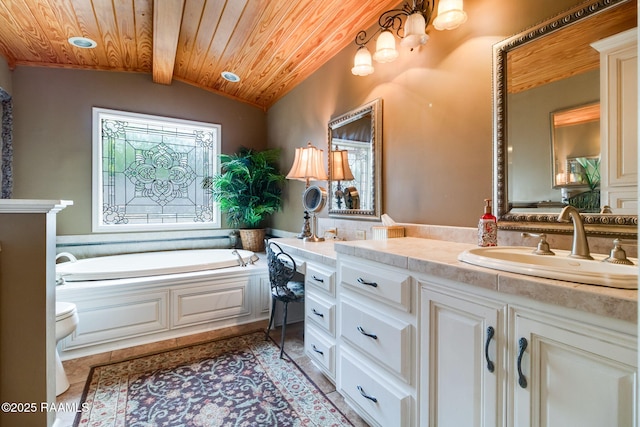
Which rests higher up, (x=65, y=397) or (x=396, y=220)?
(x=396, y=220)

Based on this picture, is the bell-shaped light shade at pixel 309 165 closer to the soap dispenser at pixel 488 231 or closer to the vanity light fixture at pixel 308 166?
the vanity light fixture at pixel 308 166

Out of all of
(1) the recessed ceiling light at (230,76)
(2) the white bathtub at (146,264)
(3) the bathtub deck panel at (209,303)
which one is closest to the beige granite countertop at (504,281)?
(3) the bathtub deck panel at (209,303)

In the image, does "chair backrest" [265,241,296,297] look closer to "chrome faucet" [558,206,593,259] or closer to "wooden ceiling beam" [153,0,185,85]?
"chrome faucet" [558,206,593,259]

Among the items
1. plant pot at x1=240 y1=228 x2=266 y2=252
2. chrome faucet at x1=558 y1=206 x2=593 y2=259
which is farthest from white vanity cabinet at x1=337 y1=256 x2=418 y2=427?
plant pot at x1=240 y1=228 x2=266 y2=252

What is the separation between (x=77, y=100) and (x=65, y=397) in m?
2.84

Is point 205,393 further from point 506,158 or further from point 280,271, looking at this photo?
point 506,158

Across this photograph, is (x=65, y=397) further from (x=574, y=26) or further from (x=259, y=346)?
(x=574, y=26)

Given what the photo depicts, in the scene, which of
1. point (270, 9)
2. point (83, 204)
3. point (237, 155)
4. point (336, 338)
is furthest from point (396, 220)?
point (83, 204)

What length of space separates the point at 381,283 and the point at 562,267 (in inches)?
25.0

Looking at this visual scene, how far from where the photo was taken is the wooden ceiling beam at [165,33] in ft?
6.44

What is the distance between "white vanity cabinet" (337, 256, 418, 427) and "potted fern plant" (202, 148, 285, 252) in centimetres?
217

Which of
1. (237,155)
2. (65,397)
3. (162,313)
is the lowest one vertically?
(65,397)

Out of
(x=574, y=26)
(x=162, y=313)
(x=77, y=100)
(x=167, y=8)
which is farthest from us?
(x=77, y=100)

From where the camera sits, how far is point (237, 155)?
3.70 m
